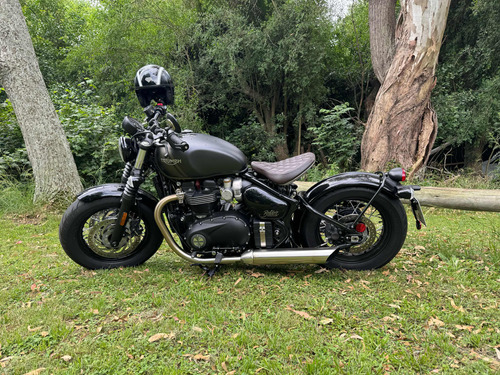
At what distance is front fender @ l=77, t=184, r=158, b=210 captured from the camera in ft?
9.64

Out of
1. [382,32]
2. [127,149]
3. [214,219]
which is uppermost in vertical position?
[382,32]

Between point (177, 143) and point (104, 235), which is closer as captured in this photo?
point (177, 143)

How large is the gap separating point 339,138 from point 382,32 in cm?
320

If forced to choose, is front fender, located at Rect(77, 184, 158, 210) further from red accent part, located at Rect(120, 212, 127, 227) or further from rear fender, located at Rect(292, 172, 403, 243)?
rear fender, located at Rect(292, 172, 403, 243)

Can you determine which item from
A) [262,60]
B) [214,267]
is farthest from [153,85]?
[262,60]

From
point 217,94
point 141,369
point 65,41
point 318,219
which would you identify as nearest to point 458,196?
point 318,219

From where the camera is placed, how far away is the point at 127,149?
113 inches

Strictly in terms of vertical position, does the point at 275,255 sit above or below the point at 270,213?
below

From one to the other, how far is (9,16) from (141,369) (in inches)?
240

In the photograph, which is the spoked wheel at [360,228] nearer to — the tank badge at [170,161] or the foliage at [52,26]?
the tank badge at [170,161]

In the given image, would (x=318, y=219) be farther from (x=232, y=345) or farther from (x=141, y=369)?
(x=141, y=369)

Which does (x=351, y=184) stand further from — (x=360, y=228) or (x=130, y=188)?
(x=130, y=188)

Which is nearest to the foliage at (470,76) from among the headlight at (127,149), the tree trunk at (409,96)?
the tree trunk at (409,96)

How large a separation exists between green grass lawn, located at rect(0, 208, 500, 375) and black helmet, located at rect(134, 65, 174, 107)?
5.36 ft
